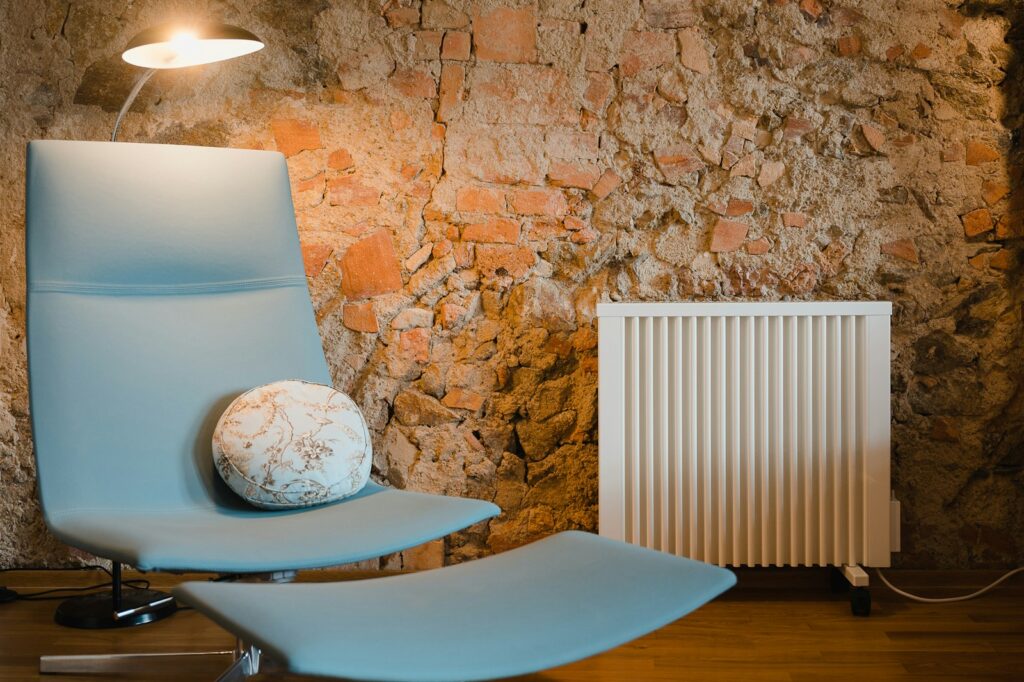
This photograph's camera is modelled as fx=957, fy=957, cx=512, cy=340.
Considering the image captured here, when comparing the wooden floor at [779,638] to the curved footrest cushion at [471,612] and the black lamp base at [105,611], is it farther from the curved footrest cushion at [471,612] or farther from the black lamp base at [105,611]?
the curved footrest cushion at [471,612]

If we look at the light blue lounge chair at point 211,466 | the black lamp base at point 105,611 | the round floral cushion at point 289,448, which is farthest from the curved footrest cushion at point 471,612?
the black lamp base at point 105,611

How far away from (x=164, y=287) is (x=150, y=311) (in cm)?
5

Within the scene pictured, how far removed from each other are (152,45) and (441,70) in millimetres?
632

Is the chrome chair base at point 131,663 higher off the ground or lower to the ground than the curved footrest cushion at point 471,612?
lower

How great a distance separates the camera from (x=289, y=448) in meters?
1.59

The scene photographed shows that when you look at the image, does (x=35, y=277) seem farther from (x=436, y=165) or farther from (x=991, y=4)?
(x=991, y=4)

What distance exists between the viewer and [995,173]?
86.4 inches

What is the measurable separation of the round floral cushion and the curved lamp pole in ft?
2.35

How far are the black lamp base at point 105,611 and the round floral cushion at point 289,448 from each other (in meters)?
0.61

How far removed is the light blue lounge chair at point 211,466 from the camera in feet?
3.15

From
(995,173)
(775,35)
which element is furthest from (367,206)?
(995,173)

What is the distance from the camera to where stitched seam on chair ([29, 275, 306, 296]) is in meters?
1.62

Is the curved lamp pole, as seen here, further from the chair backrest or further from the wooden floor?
the wooden floor

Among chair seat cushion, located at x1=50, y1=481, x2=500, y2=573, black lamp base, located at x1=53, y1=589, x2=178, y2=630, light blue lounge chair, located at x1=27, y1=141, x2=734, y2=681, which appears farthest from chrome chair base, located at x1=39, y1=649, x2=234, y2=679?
chair seat cushion, located at x1=50, y1=481, x2=500, y2=573
